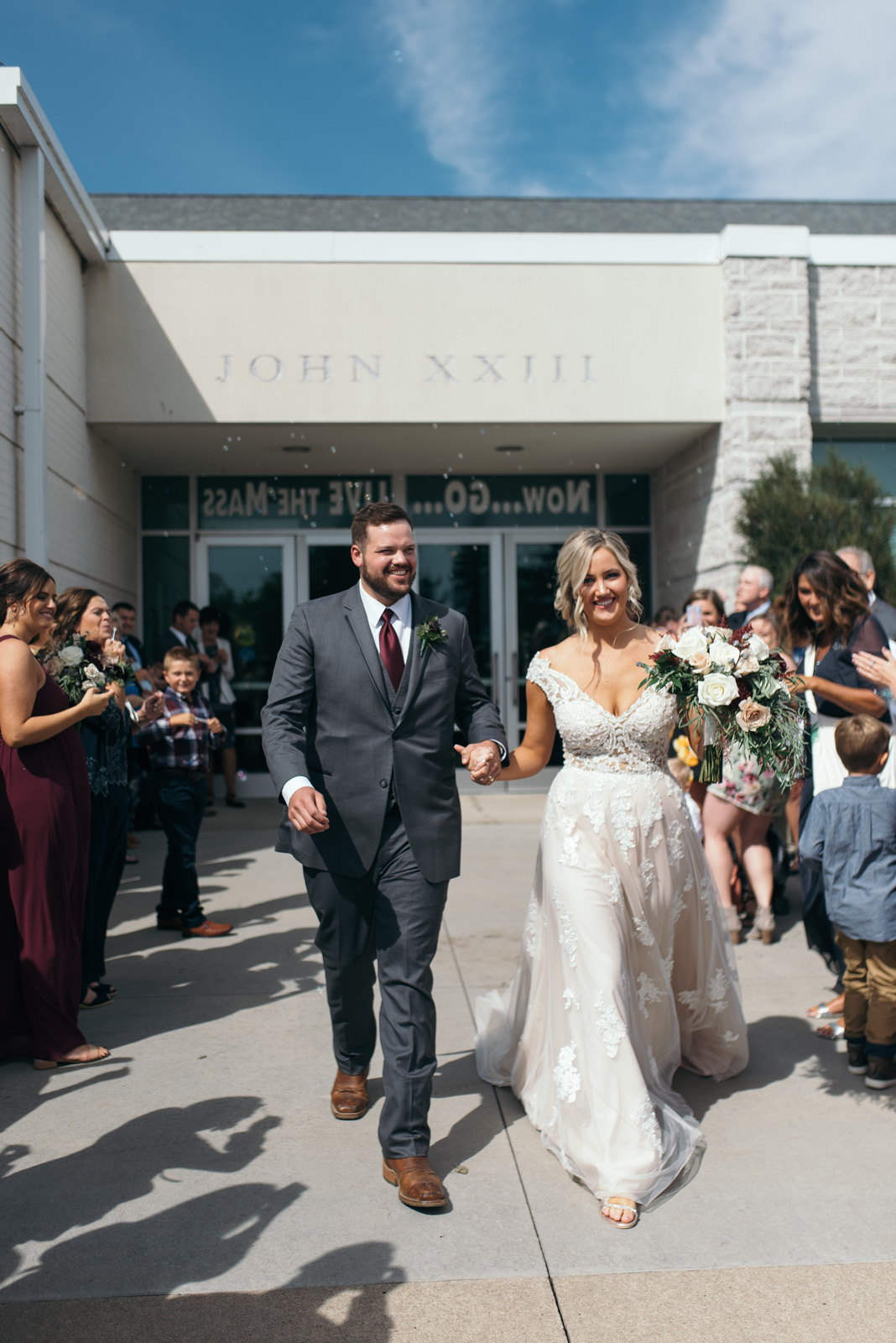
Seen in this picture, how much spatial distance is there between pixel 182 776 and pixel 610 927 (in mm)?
3490

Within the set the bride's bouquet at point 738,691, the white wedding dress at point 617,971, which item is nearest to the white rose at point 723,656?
the bride's bouquet at point 738,691

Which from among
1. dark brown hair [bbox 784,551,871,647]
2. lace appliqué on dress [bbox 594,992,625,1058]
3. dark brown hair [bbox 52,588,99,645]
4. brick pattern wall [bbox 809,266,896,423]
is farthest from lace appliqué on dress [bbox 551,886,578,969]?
brick pattern wall [bbox 809,266,896,423]

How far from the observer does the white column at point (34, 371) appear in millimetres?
8102

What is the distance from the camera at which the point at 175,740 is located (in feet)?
20.3

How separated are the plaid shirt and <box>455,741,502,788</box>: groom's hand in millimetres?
3195

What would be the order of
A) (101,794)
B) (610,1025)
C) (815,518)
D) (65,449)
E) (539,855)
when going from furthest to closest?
(65,449), (815,518), (101,794), (539,855), (610,1025)

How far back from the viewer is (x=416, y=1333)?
97.7 inches

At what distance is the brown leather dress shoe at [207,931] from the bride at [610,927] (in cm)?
260

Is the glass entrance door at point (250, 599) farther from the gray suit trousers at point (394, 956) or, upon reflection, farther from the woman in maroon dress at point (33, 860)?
the gray suit trousers at point (394, 956)

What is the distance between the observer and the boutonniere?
344 centimetres

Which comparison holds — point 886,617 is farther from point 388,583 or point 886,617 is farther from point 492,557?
point 492,557

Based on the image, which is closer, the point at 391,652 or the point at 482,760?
the point at 482,760

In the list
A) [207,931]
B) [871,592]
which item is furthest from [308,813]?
[871,592]

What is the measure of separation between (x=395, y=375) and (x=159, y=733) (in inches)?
216
